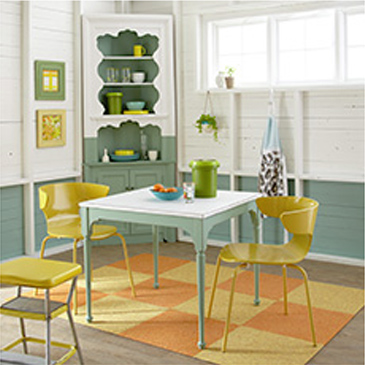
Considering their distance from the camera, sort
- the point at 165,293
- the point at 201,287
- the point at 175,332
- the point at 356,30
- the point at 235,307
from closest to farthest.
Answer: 1. the point at 201,287
2. the point at 175,332
3. the point at 235,307
4. the point at 165,293
5. the point at 356,30

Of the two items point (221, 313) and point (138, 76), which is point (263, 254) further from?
point (138, 76)

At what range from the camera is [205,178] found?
389 cm

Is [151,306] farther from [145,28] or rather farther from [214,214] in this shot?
[145,28]

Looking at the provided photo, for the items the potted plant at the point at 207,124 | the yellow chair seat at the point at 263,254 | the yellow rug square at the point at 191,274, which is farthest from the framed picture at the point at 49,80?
the yellow chair seat at the point at 263,254

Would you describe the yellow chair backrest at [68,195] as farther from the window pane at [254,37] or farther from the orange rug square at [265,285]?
the window pane at [254,37]

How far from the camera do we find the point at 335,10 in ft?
17.0

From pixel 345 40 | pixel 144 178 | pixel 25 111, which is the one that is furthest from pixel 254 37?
pixel 25 111

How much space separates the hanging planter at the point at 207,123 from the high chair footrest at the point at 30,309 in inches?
123

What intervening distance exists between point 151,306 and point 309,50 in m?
2.82

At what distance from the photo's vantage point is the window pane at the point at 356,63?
5164 mm

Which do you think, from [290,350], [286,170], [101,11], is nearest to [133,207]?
[290,350]

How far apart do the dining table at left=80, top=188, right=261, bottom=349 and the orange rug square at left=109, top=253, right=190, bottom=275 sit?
3.81ft

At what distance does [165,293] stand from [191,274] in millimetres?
539

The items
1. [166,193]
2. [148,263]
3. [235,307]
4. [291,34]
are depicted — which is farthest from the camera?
[291,34]
